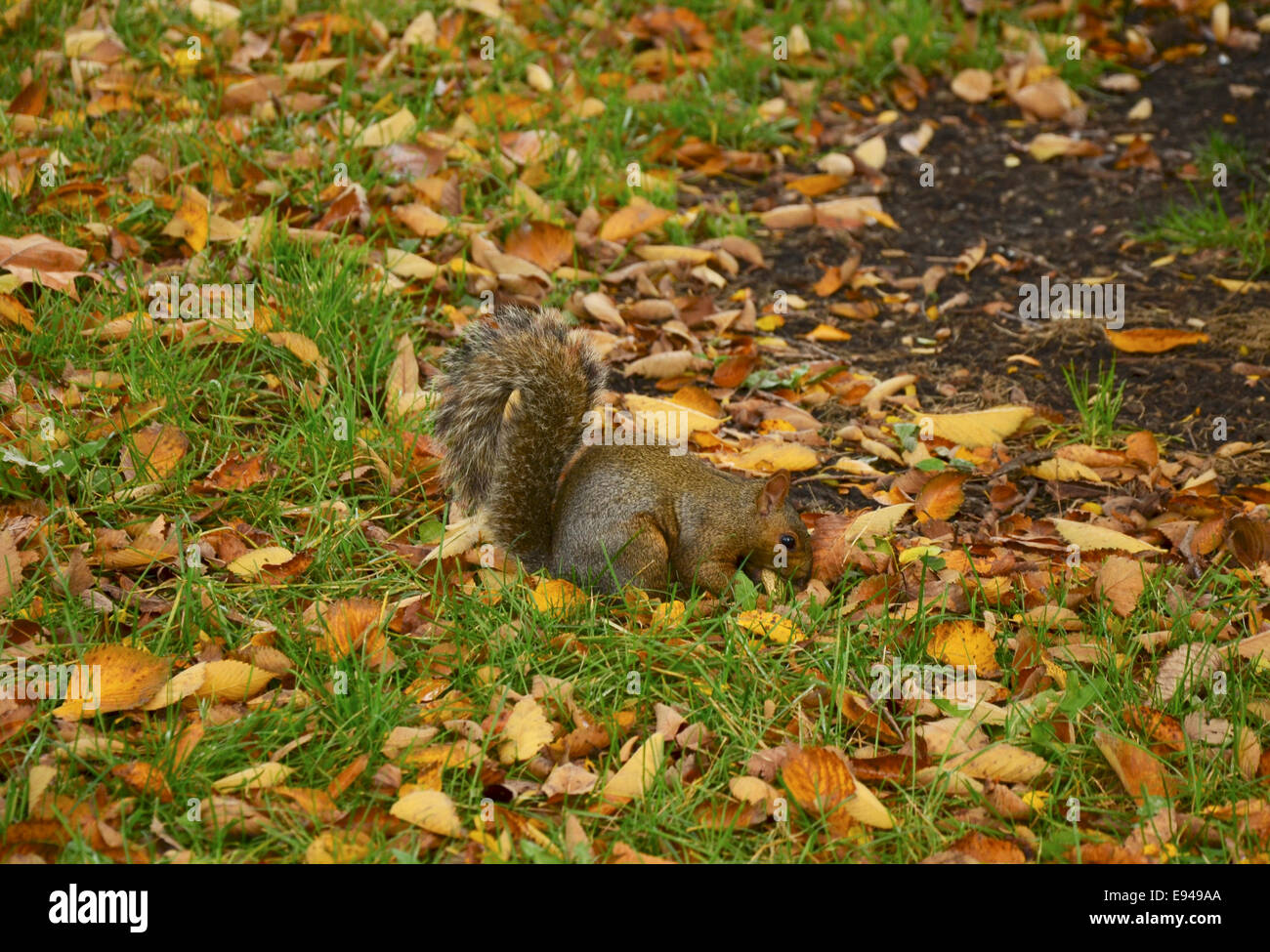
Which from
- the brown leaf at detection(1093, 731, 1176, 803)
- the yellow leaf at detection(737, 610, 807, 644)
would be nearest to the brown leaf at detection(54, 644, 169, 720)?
A: the yellow leaf at detection(737, 610, 807, 644)

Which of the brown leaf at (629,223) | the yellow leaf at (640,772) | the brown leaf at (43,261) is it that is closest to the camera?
the yellow leaf at (640,772)

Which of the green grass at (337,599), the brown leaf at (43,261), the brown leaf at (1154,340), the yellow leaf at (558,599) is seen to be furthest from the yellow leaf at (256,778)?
the brown leaf at (1154,340)

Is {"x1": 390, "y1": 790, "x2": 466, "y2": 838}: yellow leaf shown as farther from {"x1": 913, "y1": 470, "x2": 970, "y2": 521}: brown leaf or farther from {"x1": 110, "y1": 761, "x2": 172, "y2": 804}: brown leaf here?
{"x1": 913, "y1": 470, "x2": 970, "y2": 521}: brown leaf

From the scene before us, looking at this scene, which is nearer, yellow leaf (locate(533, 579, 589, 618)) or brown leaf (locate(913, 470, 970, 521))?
yellow leaf (locate(533, 579, 589, 618))

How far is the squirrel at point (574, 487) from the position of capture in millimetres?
3166

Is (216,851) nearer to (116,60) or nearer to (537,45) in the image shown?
(116,60)

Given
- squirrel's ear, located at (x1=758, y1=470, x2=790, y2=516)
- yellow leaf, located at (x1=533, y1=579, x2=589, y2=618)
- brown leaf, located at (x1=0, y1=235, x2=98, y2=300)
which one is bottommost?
yellow leaf, located at (x1=533, y1=579, x2=589, y2=618)

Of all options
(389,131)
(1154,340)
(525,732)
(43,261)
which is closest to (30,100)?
(43,261)

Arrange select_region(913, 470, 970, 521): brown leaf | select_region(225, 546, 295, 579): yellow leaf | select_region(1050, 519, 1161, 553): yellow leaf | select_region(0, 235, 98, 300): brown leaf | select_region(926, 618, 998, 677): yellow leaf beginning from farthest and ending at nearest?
select_region(0, 235, 98, 300): brown leaf
select_region(913, 470, 970, 521): brown leaf
select_region(1050, 519, 1161, 553): yellow leaf
select_region(225, 546, 295, 579): yellow leaf
select_region(926, 618, 998, 677): yellow leaf

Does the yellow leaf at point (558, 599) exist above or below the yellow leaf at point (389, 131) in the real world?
below

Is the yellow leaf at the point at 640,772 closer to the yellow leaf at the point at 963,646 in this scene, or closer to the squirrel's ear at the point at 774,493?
the yellow leaf at the point at 963,646

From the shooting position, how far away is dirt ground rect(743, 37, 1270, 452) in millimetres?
4355

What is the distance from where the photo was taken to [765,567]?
11.0ft

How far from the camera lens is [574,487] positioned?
325 cm
